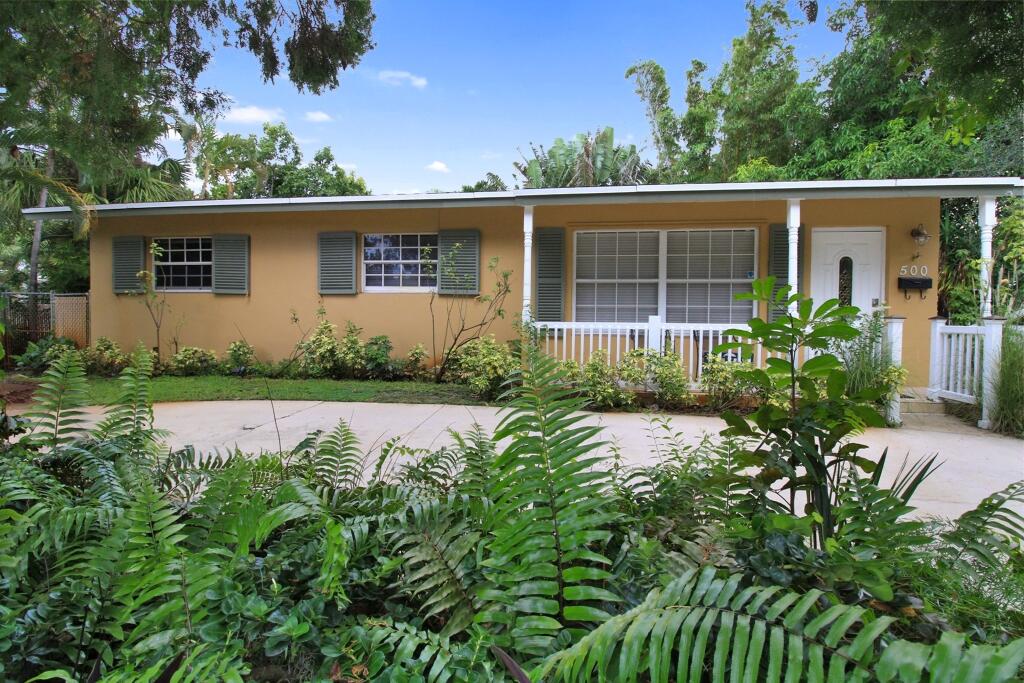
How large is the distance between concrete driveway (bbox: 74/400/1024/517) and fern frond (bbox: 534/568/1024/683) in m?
2.31

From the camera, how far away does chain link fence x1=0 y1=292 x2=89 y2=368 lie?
10180mm

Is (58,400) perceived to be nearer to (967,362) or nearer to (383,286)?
(383,286)

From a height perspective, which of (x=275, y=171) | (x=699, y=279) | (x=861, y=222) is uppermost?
(x=275, y=171)

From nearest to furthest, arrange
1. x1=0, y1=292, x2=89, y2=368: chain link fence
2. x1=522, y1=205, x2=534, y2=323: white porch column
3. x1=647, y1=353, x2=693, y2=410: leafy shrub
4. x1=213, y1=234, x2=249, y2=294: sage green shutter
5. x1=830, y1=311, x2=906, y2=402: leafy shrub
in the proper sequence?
x1=830, y1=311, x2=906, y2=402: leafy shrub
x1=647, y1=353, x2=693, y2=410: leafy shrub
x1=522, y1=205, x2=534, y2=323: white porch column
x1=213, y1=234, x2=249, y2=294: sage green shutter
x1=0, y1=292, x2=89, y2=368: chain link fence

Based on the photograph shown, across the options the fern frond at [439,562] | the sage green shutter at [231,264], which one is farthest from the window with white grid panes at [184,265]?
the fern frond at [439,562]

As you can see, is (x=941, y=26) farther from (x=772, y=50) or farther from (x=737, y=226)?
(x=772, y=50)

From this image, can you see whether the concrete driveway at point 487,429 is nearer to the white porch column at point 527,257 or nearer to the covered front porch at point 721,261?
the covered front porch at point 721,261

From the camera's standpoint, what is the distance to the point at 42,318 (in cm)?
1090

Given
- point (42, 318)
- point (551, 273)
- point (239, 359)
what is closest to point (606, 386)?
point (551, 273)

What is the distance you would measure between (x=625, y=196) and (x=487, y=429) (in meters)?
4.09

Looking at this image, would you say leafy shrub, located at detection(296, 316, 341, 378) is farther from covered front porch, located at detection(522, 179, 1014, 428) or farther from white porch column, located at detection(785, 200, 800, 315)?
white porch column, located at detection(785, 200, 800, 315)

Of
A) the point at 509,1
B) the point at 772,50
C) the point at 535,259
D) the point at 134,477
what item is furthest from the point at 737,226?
the point at 772,50

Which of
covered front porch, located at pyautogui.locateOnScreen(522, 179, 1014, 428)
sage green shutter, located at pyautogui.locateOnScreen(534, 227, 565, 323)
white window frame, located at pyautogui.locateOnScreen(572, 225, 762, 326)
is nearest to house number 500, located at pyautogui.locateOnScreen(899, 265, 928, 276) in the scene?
covered front porch, located at pyautogui.locateOnScreen(522, 179, 1014, 428)

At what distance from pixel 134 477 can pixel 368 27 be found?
3159 mm
